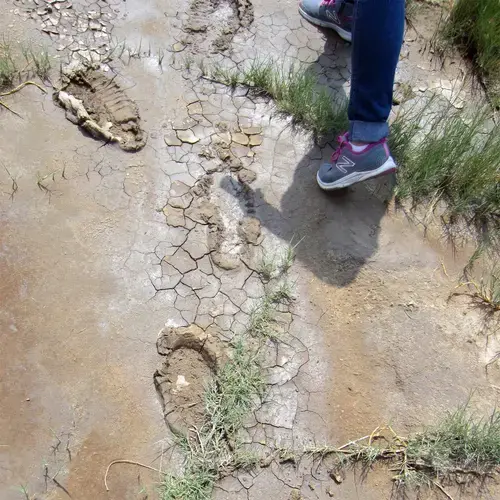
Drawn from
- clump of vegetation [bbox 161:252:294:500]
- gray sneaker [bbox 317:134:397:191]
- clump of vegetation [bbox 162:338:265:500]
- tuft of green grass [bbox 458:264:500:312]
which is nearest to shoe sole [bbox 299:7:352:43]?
gray sneaker [bbox 317:134:397:191]

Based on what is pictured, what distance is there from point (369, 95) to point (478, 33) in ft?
4.33

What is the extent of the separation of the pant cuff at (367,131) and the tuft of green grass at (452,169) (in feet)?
0.92

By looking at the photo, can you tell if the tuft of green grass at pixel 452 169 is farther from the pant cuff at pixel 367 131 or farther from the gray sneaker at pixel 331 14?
the gray sneaker at pixel 331 14

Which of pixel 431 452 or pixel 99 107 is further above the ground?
pixel 99 107

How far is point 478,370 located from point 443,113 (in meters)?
1.34

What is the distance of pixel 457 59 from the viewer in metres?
3.19

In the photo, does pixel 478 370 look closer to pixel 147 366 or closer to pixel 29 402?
pixel 147 366

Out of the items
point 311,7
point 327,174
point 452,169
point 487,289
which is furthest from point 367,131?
point 311,7

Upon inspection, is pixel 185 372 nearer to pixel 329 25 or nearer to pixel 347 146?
pixel 347 146

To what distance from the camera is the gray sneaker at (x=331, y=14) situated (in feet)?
9.69

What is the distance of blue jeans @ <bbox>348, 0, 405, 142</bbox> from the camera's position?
2.04m

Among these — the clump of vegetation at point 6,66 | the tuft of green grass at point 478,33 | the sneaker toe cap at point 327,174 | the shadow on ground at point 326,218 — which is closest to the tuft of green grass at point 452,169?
the shadow on ground at point 326,218

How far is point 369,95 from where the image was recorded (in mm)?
2256

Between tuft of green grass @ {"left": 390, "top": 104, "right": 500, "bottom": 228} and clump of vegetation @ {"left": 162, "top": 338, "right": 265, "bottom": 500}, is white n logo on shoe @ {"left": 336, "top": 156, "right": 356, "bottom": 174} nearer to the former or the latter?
tuft of green grass @ {"left": 390, "top": 104, "right": 500, "bottom": 228}
